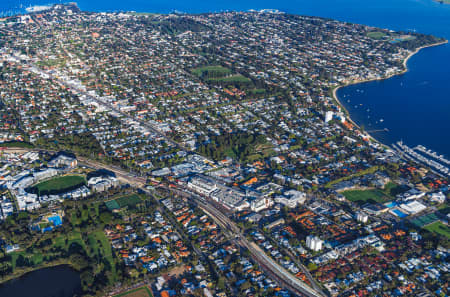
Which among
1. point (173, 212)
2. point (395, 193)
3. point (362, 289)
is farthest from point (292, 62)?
point (362, 289)

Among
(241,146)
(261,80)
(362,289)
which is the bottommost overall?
(362,289)

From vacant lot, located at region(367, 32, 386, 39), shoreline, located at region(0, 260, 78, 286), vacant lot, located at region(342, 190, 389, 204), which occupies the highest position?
vacant lot, located at region(367, 32, 386, 39)

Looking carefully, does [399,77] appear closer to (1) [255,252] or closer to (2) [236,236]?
(2) [236,236]

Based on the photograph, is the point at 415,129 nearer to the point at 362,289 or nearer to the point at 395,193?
the point at 395,193

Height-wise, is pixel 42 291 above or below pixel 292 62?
below

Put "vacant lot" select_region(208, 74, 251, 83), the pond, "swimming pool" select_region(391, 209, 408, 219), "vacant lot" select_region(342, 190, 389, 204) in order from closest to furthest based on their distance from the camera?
the pond, "swimming pool" select_region(391, 209, 408, 219), "vacant lot" select_region(342, 190, 389, 204), "vacant lot" select_region(208, 74, 251, 83)

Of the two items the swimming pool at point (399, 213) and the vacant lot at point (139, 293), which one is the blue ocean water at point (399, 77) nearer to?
the swimming pool at point (399, 213)

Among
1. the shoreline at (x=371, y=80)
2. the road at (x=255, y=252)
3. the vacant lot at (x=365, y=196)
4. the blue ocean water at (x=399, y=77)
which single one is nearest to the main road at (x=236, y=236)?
the road at (x=255, y=252)

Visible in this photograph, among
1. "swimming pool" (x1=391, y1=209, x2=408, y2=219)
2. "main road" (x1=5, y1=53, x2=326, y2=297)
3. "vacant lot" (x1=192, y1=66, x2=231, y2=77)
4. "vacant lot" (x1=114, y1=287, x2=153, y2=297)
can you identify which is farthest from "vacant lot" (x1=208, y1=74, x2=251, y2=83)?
"vacant lot" (x1=114, y1=287, x2=153, y2=297)

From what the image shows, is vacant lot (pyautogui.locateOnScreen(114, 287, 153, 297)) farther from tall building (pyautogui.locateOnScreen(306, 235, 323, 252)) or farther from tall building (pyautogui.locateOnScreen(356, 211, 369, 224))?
tall building (pyautogui.locateOnScreen(356, 211, 369, 224))
